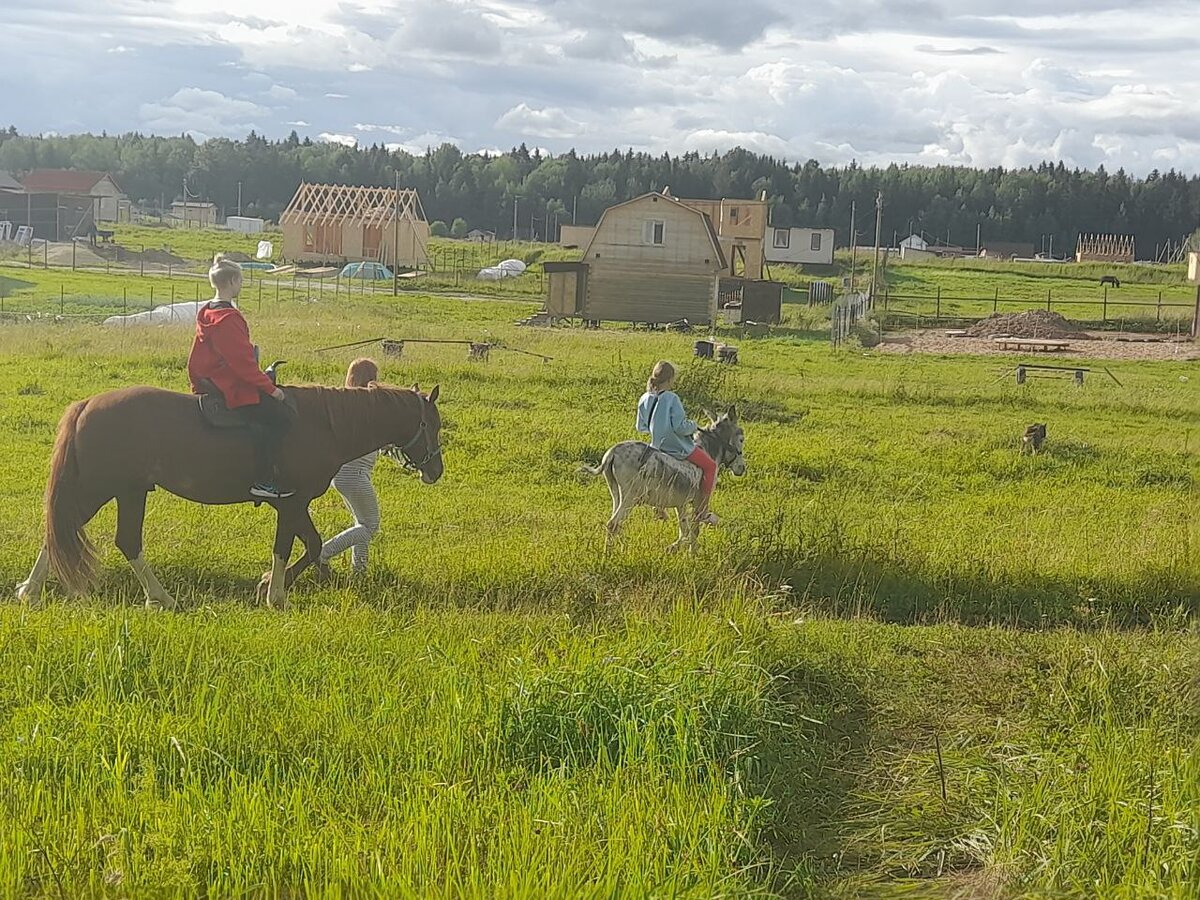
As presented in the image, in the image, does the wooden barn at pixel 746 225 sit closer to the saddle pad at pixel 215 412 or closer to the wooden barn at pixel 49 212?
the wooden barn at pixel 49 212

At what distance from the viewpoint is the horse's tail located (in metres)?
7.89

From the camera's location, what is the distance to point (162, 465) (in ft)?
26.5

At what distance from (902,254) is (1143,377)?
61.6 metres

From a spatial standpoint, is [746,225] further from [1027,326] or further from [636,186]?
[636,186]

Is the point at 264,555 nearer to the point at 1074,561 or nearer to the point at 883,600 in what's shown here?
the point at 883,600

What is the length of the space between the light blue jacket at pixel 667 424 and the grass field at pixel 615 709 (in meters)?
0.80

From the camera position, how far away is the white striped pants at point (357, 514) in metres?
8.74

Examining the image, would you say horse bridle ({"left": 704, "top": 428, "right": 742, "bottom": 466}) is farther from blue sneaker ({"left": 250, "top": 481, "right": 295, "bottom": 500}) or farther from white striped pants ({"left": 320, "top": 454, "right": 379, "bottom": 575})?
blue sneaker ({"left": 250, "top": 481, "right": 295, "bottom": 500})

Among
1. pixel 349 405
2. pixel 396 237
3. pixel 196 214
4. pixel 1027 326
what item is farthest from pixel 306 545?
pixel 196 214

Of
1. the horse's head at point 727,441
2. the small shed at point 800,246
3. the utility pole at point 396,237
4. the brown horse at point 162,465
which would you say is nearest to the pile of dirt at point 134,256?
the utility pole at point 396,237

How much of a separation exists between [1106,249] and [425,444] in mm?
85753

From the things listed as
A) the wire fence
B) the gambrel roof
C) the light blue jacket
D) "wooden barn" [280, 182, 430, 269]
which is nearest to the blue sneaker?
the light blue jacket

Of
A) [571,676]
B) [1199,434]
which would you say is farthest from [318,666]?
[1199,434]

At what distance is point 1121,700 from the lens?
648 centimetres
